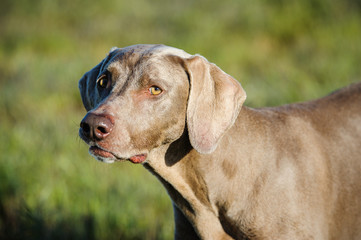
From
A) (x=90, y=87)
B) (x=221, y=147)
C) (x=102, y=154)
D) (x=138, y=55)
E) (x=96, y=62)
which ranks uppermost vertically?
(x=138, y=55)

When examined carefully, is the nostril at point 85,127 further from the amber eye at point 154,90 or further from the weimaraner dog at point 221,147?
the amber eye at point 154,90

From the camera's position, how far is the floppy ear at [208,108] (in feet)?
9.27

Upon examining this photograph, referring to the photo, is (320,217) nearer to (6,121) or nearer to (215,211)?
(215,211)

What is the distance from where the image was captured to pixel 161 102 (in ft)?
9.22

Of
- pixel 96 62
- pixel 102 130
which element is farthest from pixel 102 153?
pixel 96 62

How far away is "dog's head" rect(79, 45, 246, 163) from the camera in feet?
8.93

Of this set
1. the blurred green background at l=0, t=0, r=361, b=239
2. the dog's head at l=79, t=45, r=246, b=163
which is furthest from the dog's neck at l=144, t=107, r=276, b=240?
the blurred green background at l=0, t=0, r=361, b=239

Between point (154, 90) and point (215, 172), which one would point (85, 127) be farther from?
point (215, 172)

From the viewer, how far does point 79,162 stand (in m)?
5.25

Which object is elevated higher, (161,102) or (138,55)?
(138,55)

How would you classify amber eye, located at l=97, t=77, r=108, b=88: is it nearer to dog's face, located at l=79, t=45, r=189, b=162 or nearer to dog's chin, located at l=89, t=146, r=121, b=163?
dog's face, located at l=79, t=45, r=189, b=162

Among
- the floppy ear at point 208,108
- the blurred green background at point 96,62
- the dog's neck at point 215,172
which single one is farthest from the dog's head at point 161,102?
the blurred green background at point 96,62

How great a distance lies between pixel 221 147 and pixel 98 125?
75cm

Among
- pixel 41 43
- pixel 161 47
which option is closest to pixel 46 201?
pixel 161 47
